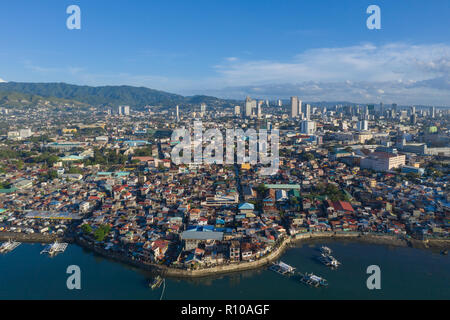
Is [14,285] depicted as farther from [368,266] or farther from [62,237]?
[368,266]

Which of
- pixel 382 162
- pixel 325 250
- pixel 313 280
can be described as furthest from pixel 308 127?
pixel 313 280

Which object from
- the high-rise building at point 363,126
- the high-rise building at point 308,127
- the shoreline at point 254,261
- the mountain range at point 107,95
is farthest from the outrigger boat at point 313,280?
the mountain range at point 107,95

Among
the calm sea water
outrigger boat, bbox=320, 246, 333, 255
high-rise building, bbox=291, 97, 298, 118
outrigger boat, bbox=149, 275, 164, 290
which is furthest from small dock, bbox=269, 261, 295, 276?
high-rise building, bbox=291, 97, 298, 118

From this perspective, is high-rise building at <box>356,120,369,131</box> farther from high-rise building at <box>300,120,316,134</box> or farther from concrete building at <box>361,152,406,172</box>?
concrete building at <box>361,152,406,172</box>

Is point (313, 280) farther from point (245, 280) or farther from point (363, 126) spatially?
point (363, 126)

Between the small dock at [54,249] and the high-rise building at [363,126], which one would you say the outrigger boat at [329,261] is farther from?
the high-rise building at [363,126]

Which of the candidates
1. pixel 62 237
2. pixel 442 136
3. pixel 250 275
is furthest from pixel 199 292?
pixel 442 136
